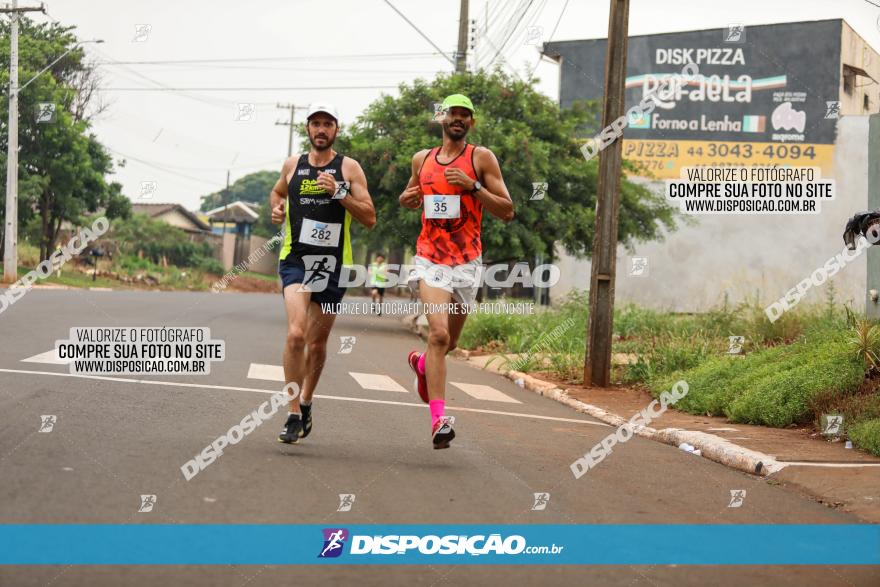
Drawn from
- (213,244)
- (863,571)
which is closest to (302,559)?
(863,571)

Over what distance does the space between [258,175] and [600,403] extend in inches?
5652

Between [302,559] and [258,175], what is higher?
[258,175]

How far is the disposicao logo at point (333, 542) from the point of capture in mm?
5132

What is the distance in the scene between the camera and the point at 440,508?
20.1 ft

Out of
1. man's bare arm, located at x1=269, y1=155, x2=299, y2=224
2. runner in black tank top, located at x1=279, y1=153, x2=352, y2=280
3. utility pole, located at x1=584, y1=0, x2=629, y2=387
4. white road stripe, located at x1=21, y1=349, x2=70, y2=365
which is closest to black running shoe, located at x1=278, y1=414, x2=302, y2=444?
runner in black tank top, located at x1=279, y1=153, x2=352, y2=280

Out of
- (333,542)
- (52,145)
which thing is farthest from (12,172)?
(333,542)

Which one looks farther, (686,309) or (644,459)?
(686,309)

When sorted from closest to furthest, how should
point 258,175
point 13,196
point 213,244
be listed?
point 13,196 < point 213,244 < point 258,175

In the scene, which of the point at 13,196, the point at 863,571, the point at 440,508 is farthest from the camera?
the point at 13,196

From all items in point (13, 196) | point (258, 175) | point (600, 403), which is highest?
point (258, 175)

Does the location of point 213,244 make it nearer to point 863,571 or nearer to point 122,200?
point 122,200

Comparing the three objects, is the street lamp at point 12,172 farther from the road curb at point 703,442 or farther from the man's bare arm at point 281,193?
the man's bare arm at point 281,193

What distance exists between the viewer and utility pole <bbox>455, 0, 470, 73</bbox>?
30.0 m

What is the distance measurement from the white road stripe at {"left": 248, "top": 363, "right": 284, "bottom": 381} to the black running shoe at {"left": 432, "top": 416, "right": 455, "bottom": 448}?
18.4 ft
